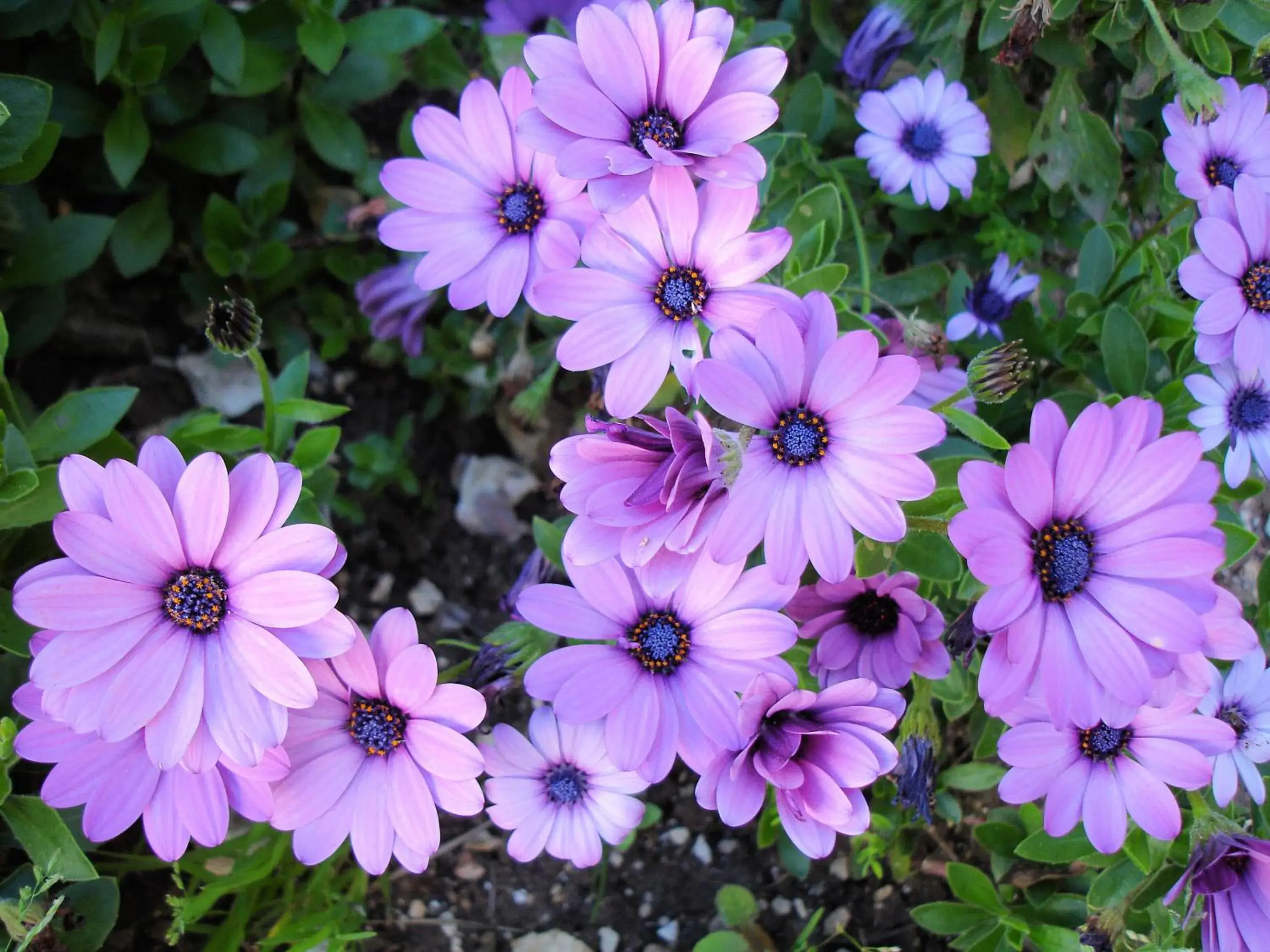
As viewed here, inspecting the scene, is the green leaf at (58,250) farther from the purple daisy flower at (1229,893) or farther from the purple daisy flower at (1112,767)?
Answer: the purple daisy flower at (1229,893)

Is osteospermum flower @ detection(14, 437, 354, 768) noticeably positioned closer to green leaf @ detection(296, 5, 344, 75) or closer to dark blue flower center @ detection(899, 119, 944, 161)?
green leaf @ detection(296, 5, 344, 75)

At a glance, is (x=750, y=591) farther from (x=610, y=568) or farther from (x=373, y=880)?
(x=373, y=880)

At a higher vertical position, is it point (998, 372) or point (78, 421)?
point (998, 372)

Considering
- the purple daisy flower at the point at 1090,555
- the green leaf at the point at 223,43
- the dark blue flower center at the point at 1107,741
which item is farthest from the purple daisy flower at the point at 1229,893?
the green leaf at the point at 223,43

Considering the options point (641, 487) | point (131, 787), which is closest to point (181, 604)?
point (131, 787)

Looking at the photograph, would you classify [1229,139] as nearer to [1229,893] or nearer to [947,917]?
[1229,893]

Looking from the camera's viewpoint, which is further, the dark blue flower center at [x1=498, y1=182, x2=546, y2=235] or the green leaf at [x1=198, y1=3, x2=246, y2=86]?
the green leaf at [x1=198, y1=3, x2=246, y2=86]

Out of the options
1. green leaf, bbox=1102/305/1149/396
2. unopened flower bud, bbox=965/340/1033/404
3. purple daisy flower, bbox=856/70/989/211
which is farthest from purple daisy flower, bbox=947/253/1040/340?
unopened flower bud, bbox=965/340/1033/404
